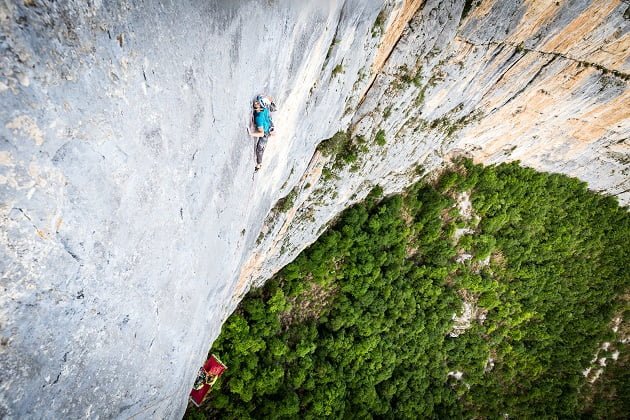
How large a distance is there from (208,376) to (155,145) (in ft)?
37.7

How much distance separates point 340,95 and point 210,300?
604 centimetres

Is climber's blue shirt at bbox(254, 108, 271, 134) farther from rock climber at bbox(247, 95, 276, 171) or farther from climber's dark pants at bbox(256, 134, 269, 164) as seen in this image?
climber's dark pants at bbox(256, 134, 269, 164)

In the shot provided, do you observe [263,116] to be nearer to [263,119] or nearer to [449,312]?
[263,119]

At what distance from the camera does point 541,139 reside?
55.8 feet

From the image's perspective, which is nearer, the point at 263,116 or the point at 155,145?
the point at 155,145

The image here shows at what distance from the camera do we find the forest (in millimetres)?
15000

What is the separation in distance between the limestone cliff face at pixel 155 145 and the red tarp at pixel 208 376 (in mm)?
4409

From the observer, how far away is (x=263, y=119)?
5.62m

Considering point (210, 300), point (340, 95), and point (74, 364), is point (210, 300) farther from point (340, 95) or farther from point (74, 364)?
point (340, 95)

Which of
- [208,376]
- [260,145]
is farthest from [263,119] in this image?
[208,376]

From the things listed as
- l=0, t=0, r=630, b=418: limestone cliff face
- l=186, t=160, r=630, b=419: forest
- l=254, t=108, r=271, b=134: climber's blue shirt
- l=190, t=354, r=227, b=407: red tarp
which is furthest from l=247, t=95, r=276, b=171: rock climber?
l=190, t=354, r=227, b=407: red tarp

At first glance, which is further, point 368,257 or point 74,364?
point 368,257

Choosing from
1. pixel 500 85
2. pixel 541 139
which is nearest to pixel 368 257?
pixel 500 85

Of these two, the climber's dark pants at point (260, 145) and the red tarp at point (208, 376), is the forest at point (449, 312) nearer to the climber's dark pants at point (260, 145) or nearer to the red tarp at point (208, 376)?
the red tarp at point (208, 376)
